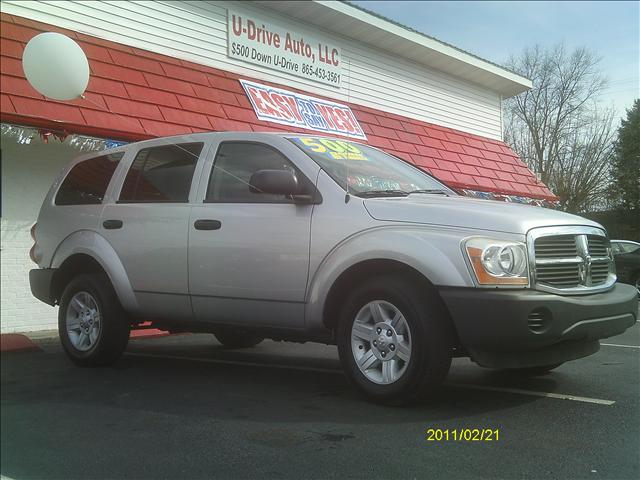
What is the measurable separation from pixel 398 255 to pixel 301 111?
768 centimetres

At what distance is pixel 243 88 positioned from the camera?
10.2 meters

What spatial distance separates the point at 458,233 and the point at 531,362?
35.7 inches

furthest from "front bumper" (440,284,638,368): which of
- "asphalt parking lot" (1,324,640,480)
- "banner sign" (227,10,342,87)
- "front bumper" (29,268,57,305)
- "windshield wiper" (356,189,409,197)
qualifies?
"banner sign" (227,10,342,87)

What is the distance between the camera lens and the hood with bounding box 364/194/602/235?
3730mm

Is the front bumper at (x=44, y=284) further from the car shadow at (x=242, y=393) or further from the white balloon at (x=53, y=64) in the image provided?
the white balloon at (x=53, y=64)

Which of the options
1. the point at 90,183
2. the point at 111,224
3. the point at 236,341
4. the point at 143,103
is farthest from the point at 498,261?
the point at 143,103

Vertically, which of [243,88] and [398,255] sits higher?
[243,88]

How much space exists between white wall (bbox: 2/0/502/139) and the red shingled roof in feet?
0.72

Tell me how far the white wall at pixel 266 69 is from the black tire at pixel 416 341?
426 cm

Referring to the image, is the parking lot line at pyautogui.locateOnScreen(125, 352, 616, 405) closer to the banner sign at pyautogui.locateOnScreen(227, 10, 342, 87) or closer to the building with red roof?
the building with red roof

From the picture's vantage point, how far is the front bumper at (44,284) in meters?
5.43

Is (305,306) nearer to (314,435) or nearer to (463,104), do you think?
(314,435)

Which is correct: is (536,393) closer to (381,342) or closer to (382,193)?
(381,342)
